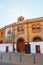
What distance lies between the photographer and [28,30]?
26.4m

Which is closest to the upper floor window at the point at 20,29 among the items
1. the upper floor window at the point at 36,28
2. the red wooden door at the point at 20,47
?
the upper floor window at the point at 36,28

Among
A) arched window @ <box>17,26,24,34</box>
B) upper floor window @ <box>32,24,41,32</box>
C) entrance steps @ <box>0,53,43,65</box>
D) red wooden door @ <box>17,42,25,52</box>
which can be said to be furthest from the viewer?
arched window @ <box>17,26,24,34</box>

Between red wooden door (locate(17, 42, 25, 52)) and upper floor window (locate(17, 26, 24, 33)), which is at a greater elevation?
upper floor window (locate(17, 26, 24, 33))

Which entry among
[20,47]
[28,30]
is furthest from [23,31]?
[20,47]

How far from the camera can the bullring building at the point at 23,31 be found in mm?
25234

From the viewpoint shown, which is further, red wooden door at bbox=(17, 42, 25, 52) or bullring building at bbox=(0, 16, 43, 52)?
bullring building at bbox=(0, 16, 43, 52)

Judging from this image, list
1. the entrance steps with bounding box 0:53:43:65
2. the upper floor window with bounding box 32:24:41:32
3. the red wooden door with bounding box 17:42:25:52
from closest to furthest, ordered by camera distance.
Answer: the entrance steps with bounding box 0:53:43:65 → the red wooden door with bounding box 17:42:25:52 → the upper floor window with bounding box 32:24:41:32

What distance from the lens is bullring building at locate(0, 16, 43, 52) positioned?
82.8 feet

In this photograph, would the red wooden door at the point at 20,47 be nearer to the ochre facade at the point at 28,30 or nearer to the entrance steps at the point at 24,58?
the entrance steps at the point at 24,58

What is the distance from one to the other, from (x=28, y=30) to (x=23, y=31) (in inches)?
44.9

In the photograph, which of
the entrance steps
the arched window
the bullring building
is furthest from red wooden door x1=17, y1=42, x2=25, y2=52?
the arched window

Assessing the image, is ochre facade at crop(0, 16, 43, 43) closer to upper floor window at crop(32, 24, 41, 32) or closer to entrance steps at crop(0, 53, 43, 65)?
upper floor window at crop(32, 24, 41, 32)

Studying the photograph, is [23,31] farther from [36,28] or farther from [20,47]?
[20,47]

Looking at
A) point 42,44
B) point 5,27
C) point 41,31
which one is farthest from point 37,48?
point 5,27
